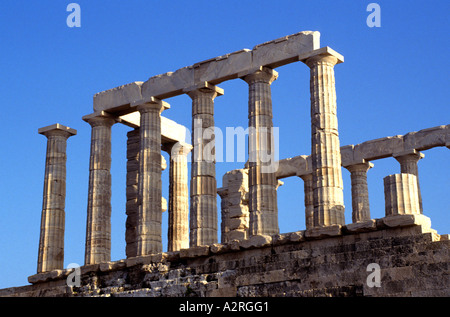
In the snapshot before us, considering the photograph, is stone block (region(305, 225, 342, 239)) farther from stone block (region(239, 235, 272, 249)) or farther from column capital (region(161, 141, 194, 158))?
column capital (region(161, 141, 194, 158))

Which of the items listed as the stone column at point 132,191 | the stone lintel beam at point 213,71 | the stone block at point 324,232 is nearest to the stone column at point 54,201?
the stone lintel beam at point 213,71

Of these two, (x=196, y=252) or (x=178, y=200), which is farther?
(x=178, y=200)

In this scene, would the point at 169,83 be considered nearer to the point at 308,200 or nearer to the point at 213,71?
the point at 213,71

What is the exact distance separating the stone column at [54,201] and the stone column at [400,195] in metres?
17.4

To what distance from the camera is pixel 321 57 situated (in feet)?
109

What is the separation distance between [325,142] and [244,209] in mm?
11534

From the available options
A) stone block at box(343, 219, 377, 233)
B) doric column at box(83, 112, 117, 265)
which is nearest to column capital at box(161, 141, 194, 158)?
doric column at box(83, 112, 117, 265)

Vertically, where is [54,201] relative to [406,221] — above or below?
above

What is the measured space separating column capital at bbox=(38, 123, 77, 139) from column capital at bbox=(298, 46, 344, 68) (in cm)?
1340

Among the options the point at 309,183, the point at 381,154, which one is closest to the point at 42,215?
the point at 309,183

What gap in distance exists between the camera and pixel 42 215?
39.8 meters

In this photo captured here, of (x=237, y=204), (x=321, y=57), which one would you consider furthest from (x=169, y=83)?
(x=237, y=204)

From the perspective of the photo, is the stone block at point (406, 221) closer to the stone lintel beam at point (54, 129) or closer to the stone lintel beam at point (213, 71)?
the stone lintel beam at point (213, 71)
